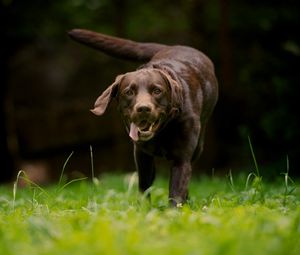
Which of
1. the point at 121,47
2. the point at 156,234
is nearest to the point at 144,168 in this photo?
the point at 121,47

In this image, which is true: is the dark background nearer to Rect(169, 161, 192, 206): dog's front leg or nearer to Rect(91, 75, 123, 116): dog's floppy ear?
Rect(169, 161, 192, 206): dog's front leg

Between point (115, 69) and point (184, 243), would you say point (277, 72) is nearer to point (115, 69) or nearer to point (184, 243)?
point (115, 69)

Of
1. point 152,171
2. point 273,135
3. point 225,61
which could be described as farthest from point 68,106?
point 152,171

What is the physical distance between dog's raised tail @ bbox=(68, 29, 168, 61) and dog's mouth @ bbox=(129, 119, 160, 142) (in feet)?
6.97

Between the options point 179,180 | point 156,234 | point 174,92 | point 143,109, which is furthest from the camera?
point 179,180

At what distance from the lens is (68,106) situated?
17.2 metres

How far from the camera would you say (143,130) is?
5527mm

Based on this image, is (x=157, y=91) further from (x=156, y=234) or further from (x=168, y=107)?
(x=156, y=234)

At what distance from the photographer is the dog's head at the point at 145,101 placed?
17.7 ft

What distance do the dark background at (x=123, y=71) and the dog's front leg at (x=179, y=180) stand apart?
5.18m

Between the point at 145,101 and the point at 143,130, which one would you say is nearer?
the point at 145,101

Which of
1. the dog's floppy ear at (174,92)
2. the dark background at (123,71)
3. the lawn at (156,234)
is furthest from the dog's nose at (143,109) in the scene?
the dark background at (123,71)

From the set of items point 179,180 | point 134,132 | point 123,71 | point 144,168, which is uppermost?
point 134,132

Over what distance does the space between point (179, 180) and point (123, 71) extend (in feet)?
32.9
